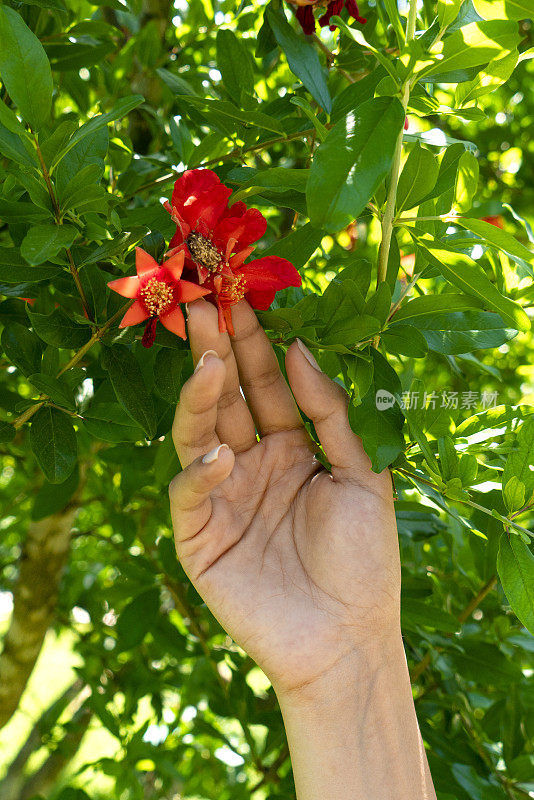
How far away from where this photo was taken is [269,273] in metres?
0.73

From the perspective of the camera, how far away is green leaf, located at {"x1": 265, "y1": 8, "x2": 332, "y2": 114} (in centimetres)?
87

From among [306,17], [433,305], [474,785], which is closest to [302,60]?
[306,17]

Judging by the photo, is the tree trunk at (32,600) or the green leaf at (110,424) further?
the tree trunk at (32,600)

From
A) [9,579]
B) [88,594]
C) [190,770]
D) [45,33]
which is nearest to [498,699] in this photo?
[190,770]

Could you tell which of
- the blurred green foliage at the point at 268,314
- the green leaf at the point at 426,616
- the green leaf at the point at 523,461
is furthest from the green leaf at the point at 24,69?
the green leaf at the point at 426,616

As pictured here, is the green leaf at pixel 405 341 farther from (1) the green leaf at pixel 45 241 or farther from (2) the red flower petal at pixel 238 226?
(1) the green leaf at pixel 45 241

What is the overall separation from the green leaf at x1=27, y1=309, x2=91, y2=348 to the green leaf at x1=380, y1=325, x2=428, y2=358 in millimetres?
330

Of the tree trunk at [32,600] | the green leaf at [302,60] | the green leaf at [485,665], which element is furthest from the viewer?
the tree trunk at [32,600]

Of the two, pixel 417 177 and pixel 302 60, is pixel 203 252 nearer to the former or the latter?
pixel 417 177

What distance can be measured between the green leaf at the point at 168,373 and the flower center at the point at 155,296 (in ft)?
0.31

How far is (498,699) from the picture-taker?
4.57 ft

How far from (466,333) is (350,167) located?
12.9 inches

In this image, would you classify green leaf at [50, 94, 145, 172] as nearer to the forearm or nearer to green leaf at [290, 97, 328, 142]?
green leaf at [290, 97, 328, 142]

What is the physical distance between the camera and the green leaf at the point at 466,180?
2.63 feet
